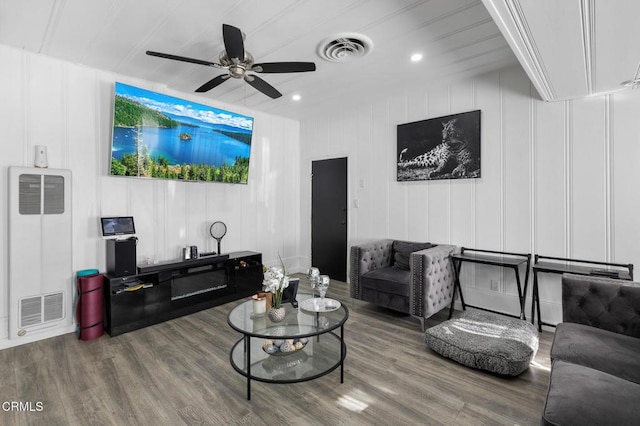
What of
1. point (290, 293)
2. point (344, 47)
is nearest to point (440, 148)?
point (344, 47)

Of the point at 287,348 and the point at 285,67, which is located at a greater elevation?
the point at 285,67

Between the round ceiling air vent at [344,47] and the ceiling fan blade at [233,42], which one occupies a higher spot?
the round ceiling air vent at [344,47]

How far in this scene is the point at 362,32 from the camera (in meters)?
2.64

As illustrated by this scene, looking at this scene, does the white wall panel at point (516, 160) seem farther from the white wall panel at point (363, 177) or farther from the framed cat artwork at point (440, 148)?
the white wall panel at point (363, 177)

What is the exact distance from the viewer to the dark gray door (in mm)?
5043

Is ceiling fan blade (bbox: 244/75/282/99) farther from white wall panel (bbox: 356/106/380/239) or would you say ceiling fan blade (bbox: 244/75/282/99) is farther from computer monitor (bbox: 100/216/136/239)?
computer monitor (bbox: 100/216/136/239)

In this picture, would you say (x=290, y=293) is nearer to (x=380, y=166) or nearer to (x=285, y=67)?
(x=285, y=67)

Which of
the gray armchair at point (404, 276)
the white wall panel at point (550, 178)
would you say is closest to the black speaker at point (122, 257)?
the gray armchair at point (404, 276)

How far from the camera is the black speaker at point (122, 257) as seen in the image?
3121mm

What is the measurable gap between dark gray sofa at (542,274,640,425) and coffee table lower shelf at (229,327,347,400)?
4.35 feet

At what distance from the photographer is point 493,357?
232 cm

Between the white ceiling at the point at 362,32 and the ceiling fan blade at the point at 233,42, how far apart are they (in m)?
0.33

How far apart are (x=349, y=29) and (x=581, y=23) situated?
5.23 ft

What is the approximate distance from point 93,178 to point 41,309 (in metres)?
1.40
